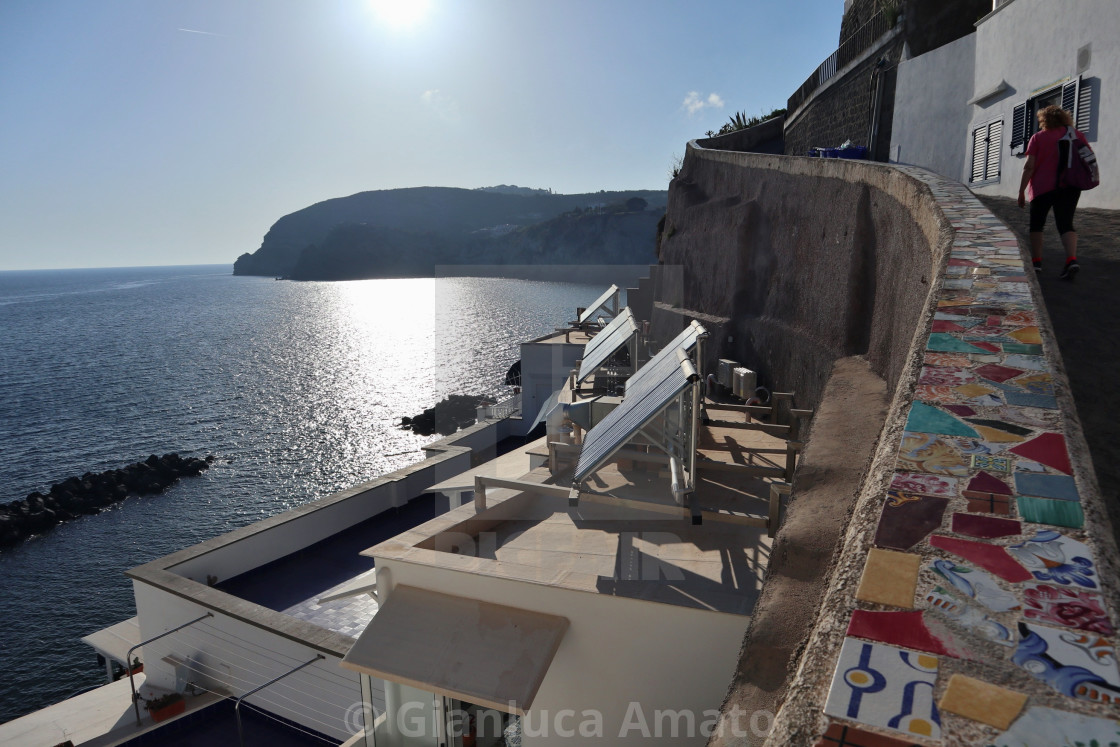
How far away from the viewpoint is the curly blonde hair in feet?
15.1

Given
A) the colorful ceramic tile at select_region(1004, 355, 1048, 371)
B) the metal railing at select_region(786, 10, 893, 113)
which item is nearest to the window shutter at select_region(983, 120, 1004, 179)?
the metal railing at select_region(786, 10, 893, 113)

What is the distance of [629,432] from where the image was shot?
4.68 metres

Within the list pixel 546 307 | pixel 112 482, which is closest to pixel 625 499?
pixel 112 482

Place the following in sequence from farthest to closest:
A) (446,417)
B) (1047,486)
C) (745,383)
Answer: (446,417), (745,383), (1047,486)

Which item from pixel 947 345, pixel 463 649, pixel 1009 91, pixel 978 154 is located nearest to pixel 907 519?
pixel 947 345

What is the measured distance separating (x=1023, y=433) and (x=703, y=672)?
10.2 ft

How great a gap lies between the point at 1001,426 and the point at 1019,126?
9133 millimetres

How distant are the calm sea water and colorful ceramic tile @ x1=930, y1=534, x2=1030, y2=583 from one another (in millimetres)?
20344

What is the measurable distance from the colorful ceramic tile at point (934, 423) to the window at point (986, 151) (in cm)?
945

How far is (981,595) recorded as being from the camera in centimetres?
130

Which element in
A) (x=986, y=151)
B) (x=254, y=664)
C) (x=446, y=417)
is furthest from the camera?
(x=446, y=417)

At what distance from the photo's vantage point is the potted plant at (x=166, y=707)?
→ 33.7 ft

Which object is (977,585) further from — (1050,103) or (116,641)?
(116,641)

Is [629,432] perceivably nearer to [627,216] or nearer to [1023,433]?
[1023,433]
